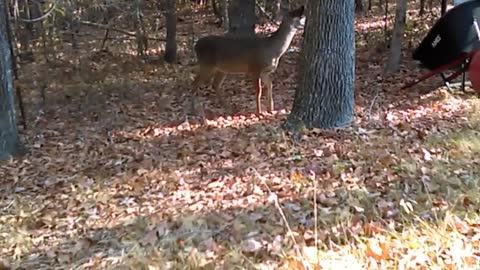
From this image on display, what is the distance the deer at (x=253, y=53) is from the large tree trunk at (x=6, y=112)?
113 inches

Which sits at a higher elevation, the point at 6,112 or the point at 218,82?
the point at 6,112

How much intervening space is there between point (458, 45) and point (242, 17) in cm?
463

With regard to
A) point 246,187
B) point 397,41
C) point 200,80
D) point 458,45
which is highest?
point 458,45

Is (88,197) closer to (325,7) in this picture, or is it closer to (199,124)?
(199,124)

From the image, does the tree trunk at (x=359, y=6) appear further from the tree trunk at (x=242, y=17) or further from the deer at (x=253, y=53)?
the deer at (x=253, y=53)

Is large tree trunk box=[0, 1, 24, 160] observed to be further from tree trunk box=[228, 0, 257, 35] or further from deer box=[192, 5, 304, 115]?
tree trunk box=[228, 0, 257, 35]

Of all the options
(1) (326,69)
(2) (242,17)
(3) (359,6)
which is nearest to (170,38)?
(2) (242,17)

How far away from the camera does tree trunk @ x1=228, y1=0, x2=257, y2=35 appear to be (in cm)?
1286

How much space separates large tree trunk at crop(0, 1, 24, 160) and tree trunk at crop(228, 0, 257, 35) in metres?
5.34

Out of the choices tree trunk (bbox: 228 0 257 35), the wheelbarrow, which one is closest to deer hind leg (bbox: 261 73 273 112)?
the wheelbarrow

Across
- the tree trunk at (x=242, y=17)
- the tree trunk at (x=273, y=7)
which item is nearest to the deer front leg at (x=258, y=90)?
the tree trunk at (x=242, y=17)

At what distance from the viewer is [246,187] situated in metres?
6.21

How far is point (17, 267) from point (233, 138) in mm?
3622

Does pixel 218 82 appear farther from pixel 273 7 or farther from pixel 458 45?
pixel 273 7
